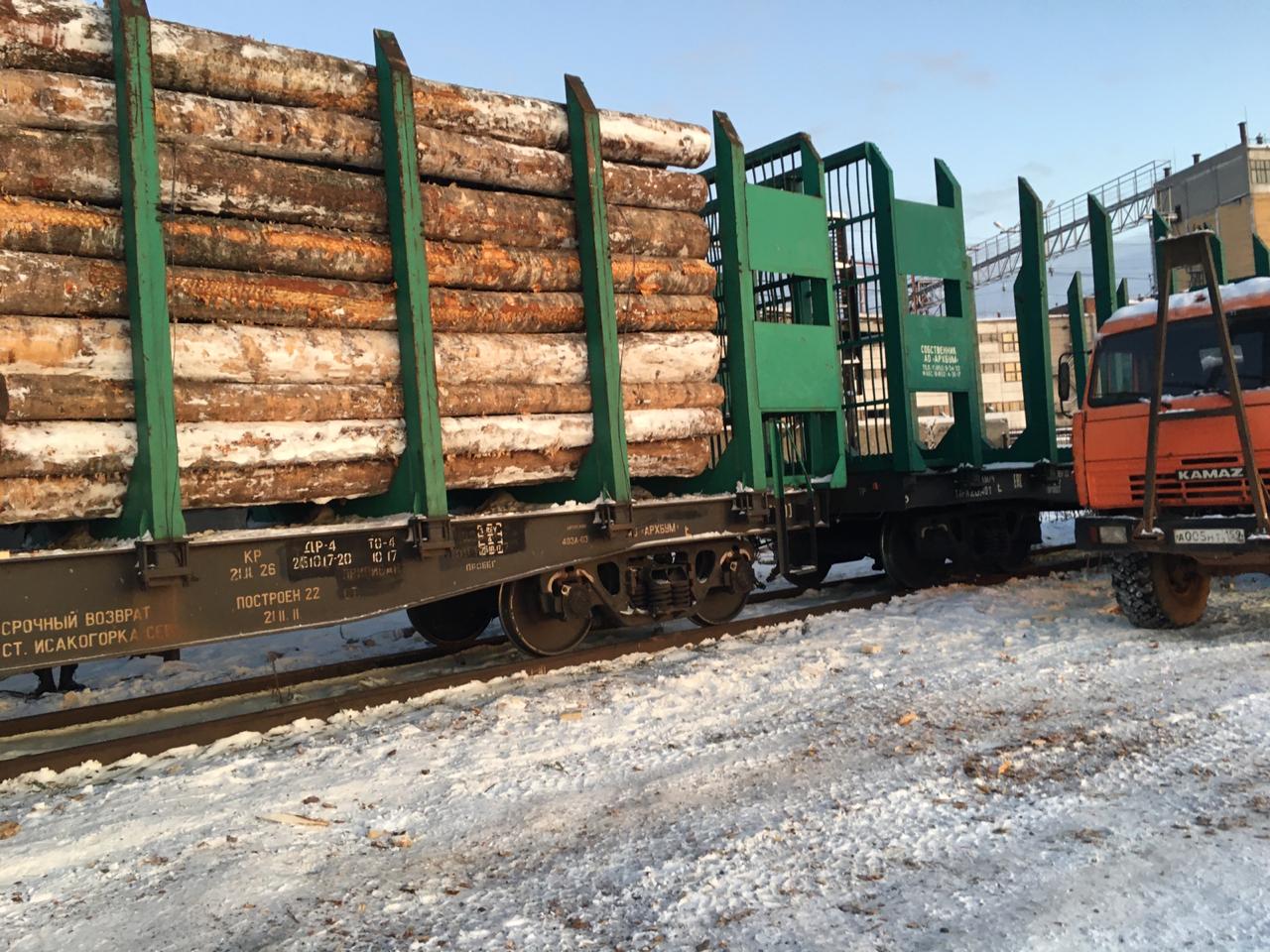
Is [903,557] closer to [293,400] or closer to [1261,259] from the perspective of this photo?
[293,400]

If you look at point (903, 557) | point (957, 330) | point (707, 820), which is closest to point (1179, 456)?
point (903, 557)

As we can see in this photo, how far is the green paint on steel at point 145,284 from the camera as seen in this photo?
5.33m

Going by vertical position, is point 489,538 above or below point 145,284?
below

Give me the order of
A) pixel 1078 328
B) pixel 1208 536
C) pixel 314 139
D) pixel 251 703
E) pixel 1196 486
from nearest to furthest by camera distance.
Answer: pixel 314 139, pixel 251 703, pixel 1208 536, pixel 1196 486, pixel 1078 328

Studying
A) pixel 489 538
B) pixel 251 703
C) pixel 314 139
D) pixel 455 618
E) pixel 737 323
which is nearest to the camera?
pixel 314 139

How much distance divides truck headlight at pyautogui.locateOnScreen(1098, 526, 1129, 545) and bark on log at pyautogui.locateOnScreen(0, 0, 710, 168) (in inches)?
170

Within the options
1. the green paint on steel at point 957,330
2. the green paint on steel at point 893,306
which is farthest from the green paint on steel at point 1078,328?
the green paint on steel at point 893,306

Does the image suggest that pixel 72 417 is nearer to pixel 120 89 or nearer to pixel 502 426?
pixel 120 89

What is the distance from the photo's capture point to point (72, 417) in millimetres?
5352

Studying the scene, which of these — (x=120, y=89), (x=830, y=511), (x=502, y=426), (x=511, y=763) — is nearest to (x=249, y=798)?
(x=511, y=763)

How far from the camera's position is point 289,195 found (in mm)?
6160

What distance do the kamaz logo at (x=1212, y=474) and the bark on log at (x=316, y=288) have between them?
3804 millimetres

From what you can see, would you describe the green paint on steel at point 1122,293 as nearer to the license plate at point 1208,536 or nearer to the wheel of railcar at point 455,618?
the license plate at point 1208,536

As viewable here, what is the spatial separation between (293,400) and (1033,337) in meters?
8.79
